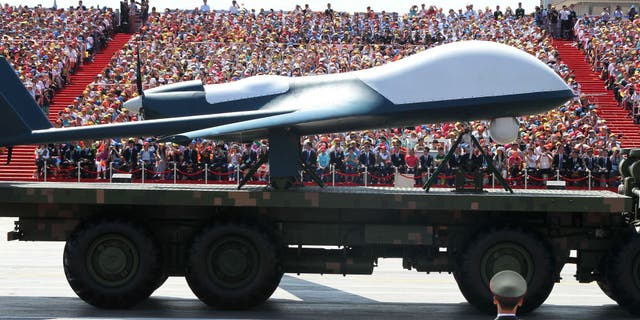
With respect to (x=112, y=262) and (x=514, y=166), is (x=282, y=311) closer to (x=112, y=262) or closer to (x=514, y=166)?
(x=112, y=262)

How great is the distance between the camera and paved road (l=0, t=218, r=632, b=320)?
444 inches

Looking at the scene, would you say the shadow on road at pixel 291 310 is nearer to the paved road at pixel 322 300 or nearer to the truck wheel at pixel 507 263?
the paved road at pixel 322 300

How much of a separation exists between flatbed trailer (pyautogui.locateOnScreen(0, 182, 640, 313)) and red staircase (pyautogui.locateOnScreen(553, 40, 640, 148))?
16798 millimetres

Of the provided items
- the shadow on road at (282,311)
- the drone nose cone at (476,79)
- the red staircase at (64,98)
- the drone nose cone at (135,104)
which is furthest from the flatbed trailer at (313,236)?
the red staircase at (64,98)

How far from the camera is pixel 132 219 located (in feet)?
37.3

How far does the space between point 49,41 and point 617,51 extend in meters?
21.2

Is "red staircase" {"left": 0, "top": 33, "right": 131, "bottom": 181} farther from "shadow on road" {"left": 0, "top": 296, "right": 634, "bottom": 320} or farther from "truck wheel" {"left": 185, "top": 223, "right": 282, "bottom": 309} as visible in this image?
"truck wheel" {"left": 185, "top": 223, "right": 282, "bottom": 309}

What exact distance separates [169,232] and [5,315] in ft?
6.68

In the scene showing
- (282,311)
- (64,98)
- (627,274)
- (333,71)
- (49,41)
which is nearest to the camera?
(627,274)

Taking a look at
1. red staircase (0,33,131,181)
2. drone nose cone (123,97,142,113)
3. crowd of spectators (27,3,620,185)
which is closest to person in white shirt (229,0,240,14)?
crowd of spectators (27,3,620,185)

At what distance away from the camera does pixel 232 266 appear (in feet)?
36.7

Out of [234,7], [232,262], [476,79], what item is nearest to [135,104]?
[232,262]

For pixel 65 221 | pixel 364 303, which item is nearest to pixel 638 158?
pixel 364 303

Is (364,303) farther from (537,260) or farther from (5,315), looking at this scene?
(5,315)
